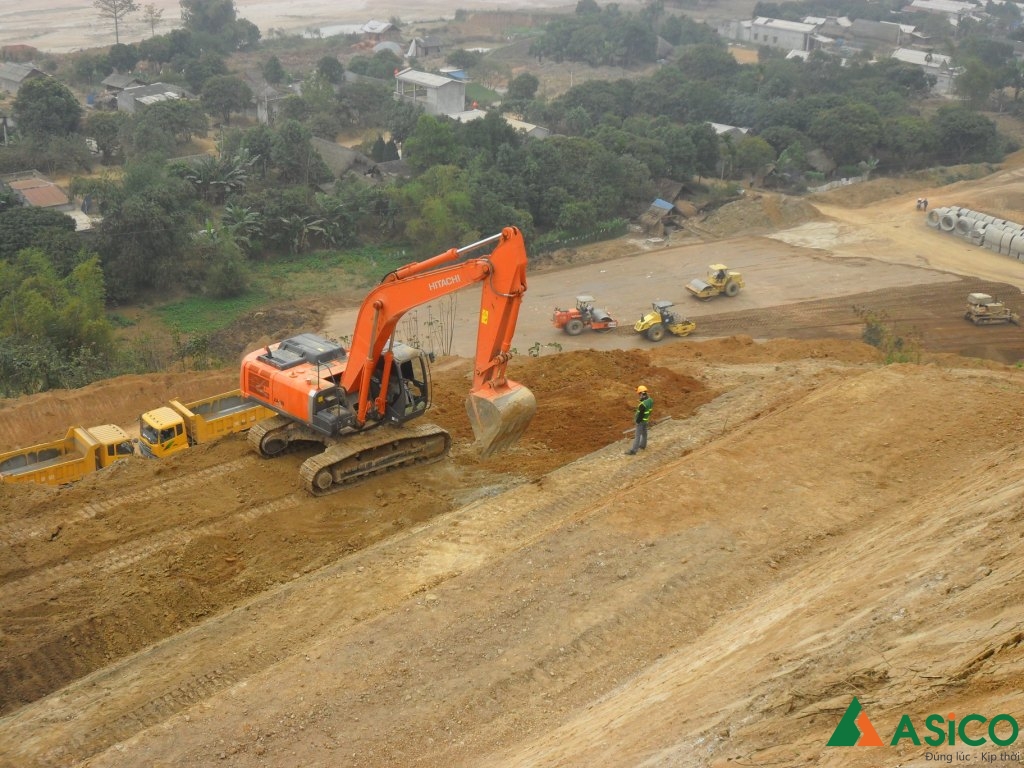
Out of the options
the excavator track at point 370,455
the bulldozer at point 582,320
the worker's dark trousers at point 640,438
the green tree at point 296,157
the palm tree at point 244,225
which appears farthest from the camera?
the green tree at point 296,157

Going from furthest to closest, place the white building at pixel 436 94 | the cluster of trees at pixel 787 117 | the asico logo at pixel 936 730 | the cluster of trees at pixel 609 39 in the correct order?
the cluster of trees at pixel 609 39 < the white building at pixel 436 94 < the cluster of trees at pixel 787 117 < the asico logo at pixel 936 730

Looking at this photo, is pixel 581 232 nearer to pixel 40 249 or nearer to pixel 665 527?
pixel 40 249

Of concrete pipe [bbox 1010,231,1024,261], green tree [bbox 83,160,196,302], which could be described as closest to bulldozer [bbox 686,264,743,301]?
concrete pipe [bbox 1010,231,1024,261]

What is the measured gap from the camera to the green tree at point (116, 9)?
8625 centimetres

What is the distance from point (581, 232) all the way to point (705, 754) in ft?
121

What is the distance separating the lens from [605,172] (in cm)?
4606

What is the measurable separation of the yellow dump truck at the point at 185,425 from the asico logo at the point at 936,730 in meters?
13.5

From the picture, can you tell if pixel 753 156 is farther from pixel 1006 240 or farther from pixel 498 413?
pixel 498 413

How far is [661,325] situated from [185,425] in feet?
57.8

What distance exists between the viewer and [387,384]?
17031mm

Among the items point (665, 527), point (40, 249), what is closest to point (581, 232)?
point (40, 249)

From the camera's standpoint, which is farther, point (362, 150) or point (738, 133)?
point (738, 133)

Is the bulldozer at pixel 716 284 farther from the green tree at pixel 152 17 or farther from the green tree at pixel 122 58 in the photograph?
the green tree at pixel 152 17

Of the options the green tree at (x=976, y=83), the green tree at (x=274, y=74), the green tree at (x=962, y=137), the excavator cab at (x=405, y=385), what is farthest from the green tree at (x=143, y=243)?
the green tree at (x=976, y=83)
